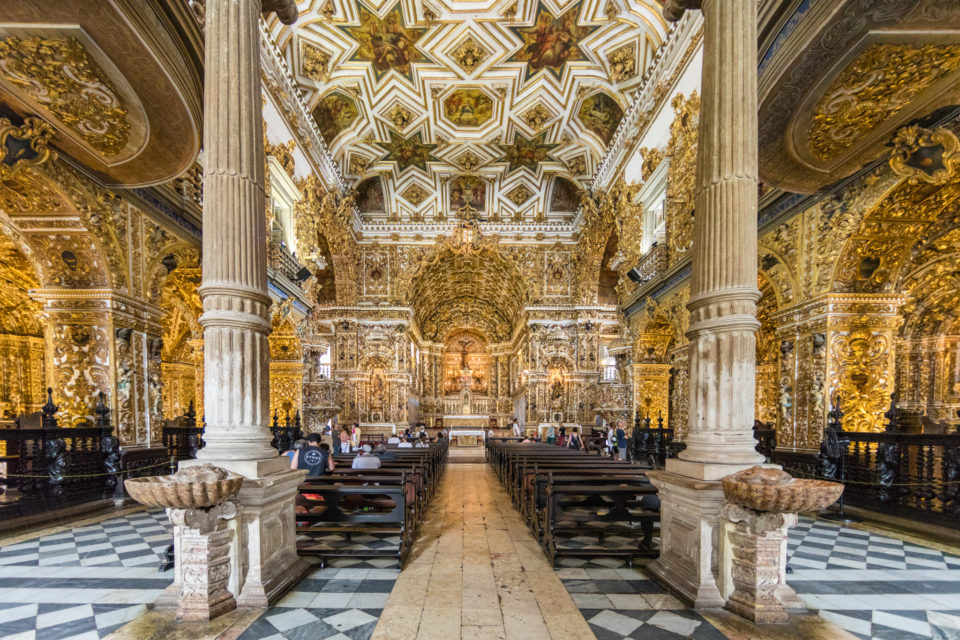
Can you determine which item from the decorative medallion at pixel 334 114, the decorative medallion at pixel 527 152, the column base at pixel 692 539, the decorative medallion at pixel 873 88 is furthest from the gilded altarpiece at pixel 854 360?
the decorative medallion at pixel 334 114

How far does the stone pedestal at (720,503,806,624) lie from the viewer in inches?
128

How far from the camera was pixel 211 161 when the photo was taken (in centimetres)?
399

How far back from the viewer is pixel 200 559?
331 cm

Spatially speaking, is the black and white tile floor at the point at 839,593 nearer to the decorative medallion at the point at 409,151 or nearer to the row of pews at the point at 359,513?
the row of pews at the point at 359,513

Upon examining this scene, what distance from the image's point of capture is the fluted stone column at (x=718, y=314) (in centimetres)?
368

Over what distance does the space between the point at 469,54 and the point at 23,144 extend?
1247cm

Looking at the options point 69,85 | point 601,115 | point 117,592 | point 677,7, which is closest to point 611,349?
point 601,115

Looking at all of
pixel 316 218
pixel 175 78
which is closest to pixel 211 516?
pixel 175 78

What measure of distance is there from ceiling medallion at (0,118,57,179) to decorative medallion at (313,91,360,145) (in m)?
9.98

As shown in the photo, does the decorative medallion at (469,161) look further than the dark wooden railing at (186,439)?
Yes

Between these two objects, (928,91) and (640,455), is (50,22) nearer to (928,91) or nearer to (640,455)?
(928,91)

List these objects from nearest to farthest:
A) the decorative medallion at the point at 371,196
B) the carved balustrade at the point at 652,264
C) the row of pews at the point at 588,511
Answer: the row of pews at the point at 588,511 → the carved balustrade at the point at 652,264 → the decorative medallion at the point at 371,196

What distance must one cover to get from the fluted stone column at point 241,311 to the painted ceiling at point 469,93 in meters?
9.33

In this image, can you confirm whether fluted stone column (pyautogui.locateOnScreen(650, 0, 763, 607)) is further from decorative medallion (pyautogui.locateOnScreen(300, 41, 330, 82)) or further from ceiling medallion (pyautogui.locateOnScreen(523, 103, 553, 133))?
ceiling medallion (pyautogui.locateOnScreen(523, 103, 553, 133))
